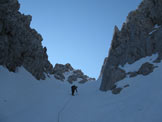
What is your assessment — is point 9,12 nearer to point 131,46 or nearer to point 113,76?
point 113,76

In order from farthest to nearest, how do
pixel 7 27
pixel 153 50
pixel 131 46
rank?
pixel 131 46, pixel 153 50, pixel 7 27

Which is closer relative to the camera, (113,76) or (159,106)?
(159,106)

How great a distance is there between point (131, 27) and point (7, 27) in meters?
28.6

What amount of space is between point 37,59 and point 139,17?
3144 cm

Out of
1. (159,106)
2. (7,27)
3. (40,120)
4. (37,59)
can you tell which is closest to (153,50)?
(159,106)

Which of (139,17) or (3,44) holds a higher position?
(139,17)

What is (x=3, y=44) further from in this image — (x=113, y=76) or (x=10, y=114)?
(x=113, y=76)

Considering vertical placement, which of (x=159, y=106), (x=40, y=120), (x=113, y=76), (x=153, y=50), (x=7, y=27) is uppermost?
(x=7, y=27)

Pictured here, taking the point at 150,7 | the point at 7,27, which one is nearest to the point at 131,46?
the point at 150,7

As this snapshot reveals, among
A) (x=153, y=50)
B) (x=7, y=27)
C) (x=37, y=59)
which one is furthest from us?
(x=37, y=59)

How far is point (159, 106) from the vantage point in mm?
7555

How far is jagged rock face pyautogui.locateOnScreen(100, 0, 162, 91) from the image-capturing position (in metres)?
23.9

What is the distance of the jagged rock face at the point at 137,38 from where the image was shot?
23862 millimetres

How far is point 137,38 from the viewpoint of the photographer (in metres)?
28.4
